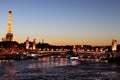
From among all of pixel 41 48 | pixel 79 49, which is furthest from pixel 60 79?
pixel 41 48

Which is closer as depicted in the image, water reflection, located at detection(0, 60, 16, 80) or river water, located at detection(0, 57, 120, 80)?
water reflection, located at detection(0, 60, 16, 80)

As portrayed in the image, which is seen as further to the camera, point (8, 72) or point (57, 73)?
point (8, 72)

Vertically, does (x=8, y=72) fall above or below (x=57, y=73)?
above

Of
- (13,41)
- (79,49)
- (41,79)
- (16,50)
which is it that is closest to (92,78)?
(41,79)

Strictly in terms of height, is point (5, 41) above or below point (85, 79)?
above

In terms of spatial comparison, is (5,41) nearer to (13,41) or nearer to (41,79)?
(13,41)

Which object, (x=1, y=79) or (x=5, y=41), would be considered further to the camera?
(x=5, y=41)

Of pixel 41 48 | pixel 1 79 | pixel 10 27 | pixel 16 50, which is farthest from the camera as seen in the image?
pixel 41 48

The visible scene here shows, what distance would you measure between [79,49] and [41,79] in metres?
139

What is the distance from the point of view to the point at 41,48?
191375 millimetres

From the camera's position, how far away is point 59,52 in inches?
6629

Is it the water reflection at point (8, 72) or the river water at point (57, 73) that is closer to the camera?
the water reflection at point (8, 72)

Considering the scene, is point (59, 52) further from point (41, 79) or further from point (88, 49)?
point (41, 79)

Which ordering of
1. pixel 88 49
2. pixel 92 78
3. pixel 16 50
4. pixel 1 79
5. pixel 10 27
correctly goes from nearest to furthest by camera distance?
pixel 1 79, pixel 92 78, pixel 16 50, pixel 10 27, pixel 88 49
